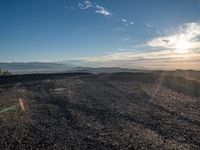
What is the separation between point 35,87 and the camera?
31.7 metres

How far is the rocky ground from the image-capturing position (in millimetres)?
14375

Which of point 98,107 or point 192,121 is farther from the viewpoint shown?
point 98,107

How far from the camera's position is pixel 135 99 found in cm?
2675

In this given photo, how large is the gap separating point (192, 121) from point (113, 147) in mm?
7674

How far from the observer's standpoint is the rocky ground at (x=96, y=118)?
47.2ft

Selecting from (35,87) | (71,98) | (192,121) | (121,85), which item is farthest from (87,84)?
(192,121)

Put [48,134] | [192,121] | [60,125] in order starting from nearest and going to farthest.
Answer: [48,134] → [60,125] → [192,121]

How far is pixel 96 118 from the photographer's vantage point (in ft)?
63.0

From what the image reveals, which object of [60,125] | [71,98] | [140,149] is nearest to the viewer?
[140,149]

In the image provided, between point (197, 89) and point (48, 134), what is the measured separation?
25.0 metres

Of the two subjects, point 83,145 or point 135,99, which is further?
point 135,99

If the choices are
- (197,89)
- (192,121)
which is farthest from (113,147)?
(197,89)

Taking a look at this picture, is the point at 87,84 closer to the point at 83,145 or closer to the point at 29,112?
the point at 29,112

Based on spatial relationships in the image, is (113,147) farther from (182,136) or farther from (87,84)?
(87,84)
